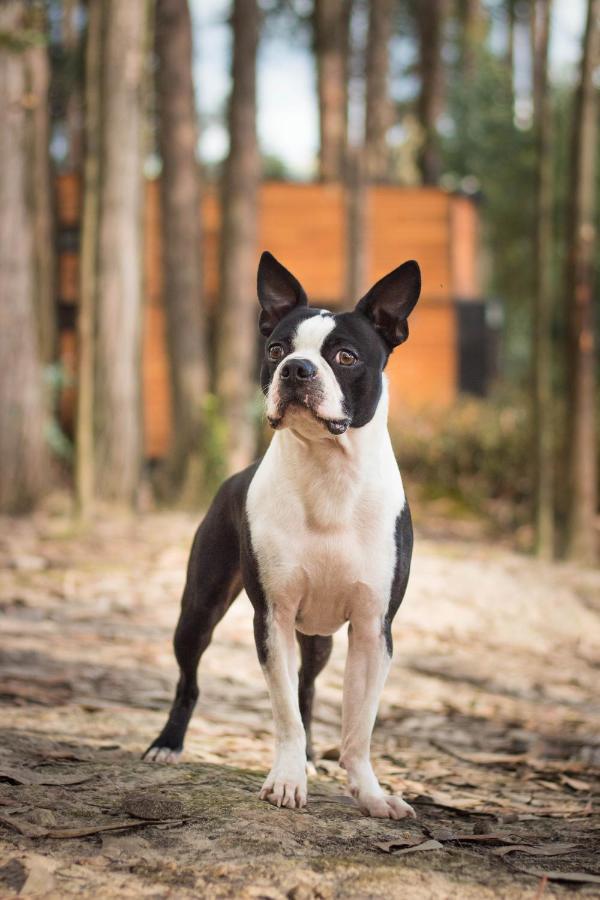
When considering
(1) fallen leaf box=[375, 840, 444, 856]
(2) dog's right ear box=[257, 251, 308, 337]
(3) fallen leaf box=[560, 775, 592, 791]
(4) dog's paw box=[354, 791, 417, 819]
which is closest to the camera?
(1) fallen leaf box=[375, 840, 444, 856]

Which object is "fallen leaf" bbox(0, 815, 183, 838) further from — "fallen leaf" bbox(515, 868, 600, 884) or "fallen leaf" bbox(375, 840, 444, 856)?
"fallen leaf" bbox(515, 868, 600, 884)

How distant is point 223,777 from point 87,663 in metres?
2.61

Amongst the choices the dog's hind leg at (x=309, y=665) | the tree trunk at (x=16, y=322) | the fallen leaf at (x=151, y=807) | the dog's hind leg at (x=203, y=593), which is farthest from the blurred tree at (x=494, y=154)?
the fallen leaf at (x=151, y=807)

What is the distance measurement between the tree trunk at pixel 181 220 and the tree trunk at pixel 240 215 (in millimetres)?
406

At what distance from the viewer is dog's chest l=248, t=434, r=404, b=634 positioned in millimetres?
3961

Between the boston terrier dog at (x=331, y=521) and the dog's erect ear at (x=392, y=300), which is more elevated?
the dog's erect ear at (x=392, y=300)

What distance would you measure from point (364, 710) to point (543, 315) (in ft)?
28.6

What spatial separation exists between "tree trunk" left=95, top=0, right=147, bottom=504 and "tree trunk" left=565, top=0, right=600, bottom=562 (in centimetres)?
463

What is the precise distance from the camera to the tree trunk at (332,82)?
2377 centimetres

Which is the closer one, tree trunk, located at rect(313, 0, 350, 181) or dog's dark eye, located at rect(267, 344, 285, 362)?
dog's dark eye, located at rect(267, 344, 285, 362)

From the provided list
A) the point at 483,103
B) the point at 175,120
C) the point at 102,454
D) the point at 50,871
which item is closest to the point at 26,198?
the point at 102,454

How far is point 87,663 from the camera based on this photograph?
687cm

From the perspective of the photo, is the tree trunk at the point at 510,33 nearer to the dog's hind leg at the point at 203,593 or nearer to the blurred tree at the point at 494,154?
the blurred tree at the point at 494,154

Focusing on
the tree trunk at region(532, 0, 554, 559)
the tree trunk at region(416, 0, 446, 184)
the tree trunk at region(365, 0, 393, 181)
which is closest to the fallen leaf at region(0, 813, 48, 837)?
the tree trunk at region(532, 0, 554, 559)
